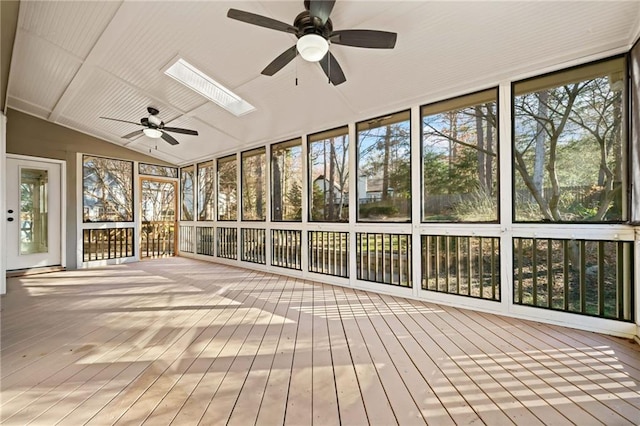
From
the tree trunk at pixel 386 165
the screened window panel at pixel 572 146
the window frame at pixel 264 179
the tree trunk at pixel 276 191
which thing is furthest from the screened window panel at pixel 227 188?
the screened window panel at pixel 572 146

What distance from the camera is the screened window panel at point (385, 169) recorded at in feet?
13.1

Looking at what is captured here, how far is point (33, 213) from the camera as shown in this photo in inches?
218

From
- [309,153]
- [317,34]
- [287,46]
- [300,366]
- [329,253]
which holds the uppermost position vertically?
[287,46]

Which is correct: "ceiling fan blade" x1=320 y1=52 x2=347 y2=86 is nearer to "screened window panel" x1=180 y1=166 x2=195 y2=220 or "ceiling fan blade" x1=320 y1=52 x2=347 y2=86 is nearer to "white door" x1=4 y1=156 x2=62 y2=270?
"screened window panel" x1=180 y1=166 x2=195 y2=220

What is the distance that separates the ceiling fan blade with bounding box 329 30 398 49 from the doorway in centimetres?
685

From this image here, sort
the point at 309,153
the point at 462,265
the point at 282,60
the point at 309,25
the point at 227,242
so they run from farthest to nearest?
1. the point at 227,242
2. the point at 309,153
3. the point at 462,265
4. the point at 282,60
5. the point at 309,25

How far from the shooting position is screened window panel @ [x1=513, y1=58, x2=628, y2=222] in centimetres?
269

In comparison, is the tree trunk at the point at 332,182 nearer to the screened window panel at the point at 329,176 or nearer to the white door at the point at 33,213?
the screened window panel at the point at 329,176

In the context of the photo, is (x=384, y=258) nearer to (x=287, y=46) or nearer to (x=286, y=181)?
(x=286, y=181)

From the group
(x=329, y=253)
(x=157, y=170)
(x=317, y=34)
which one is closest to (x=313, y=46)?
(x=317, y=34)

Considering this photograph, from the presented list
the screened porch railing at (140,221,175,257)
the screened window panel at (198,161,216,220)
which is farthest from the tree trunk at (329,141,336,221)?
the screened porch railing at (140,221,175,257)

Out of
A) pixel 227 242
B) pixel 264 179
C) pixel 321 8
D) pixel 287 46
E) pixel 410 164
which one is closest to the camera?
pixel 321 8

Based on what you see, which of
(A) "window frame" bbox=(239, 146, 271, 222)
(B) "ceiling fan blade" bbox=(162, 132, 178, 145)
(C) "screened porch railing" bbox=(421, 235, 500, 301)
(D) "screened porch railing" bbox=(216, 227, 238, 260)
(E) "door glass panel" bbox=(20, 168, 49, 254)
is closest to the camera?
(C) "screened porch railing" bbox=(421, 235, 500, 301)

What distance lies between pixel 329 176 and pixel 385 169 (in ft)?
3.46
